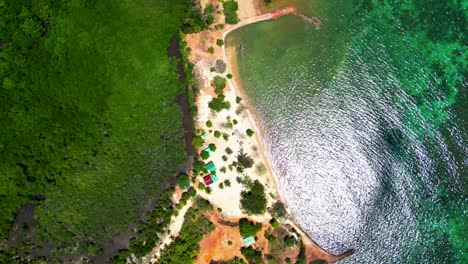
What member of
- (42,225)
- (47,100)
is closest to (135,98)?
(47,100)

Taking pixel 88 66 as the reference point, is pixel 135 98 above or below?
below

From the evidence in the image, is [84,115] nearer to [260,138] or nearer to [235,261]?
[260,138]

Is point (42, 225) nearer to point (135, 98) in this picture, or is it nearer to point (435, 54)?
point (135, 98)

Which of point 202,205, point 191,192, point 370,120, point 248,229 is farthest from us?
point 370,120

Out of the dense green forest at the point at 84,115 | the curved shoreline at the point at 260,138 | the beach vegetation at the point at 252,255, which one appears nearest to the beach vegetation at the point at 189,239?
the beach vegetation at the point at 252,255

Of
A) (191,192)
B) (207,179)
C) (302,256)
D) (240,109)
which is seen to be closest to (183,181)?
(191,192)

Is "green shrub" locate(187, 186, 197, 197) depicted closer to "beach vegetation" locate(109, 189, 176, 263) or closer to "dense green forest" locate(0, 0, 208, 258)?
"beach vegetation" locate(109, 189, 176, 263)

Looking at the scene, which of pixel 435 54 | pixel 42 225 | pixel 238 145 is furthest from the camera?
pixel 435 54
